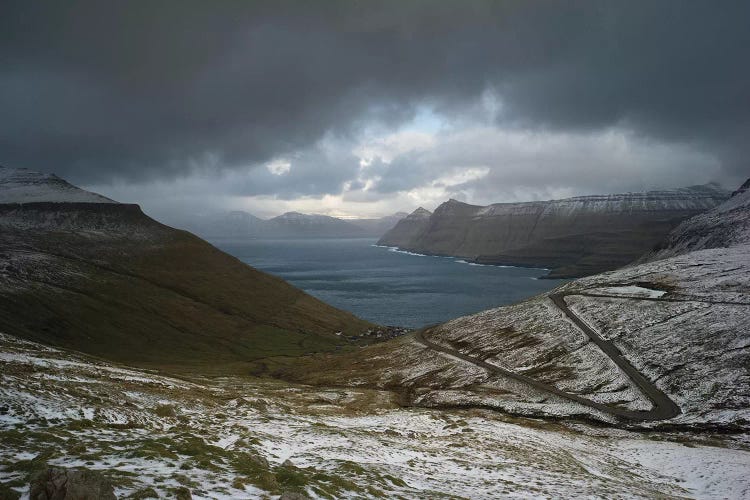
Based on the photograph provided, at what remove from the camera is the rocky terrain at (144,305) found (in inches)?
4493

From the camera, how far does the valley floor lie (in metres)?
16.6

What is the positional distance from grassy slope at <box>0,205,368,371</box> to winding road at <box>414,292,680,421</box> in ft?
198

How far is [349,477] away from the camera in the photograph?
20.0 meters

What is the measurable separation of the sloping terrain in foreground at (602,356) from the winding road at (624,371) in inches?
6.8

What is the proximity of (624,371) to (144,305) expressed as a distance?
143049 mm

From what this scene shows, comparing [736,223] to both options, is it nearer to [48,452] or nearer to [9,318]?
[48,452]

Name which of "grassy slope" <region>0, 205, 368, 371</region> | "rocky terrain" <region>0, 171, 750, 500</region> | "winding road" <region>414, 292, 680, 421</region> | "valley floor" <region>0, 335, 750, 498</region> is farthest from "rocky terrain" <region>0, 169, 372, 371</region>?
"valley floor" <region>0, 335, 750, 498</region>

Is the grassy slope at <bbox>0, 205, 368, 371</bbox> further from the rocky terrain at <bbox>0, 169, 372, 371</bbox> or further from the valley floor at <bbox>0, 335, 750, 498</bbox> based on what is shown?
the valley floor at <bbox>0, 335, 750, 498</bbox>

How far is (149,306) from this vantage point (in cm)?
14438

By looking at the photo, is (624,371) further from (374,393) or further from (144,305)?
(144,305)

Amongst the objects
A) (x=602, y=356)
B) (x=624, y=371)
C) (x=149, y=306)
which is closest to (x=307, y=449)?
(x=624, y=371)

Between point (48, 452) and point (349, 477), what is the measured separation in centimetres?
1270

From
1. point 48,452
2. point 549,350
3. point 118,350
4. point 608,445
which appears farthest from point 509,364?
point 118,350

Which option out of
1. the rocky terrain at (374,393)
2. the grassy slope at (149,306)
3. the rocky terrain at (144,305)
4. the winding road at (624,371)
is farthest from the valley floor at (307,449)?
the grassy slope at (149,306)
